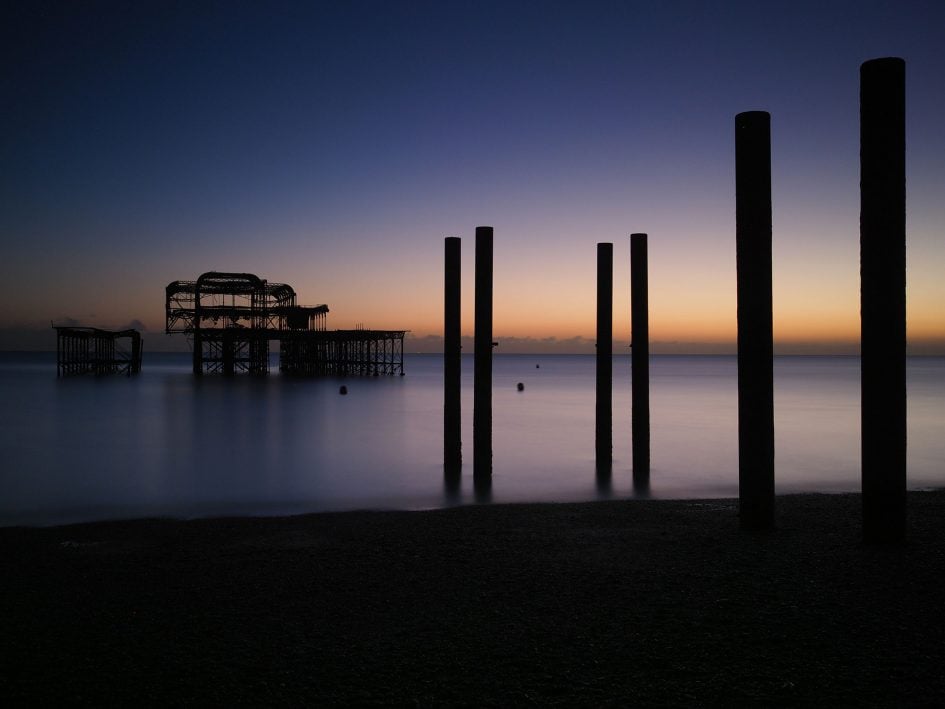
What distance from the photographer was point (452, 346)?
11453 mm

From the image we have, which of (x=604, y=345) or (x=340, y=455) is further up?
(x=604, y=345)

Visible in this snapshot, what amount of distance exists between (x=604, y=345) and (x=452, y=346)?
2532mm

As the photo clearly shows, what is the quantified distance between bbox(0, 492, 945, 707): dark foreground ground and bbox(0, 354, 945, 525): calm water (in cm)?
481

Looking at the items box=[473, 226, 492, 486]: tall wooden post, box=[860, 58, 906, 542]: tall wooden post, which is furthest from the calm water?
box=[860, 58, 906, 542]: tall wooden post

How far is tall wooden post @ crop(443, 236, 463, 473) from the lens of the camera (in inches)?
435

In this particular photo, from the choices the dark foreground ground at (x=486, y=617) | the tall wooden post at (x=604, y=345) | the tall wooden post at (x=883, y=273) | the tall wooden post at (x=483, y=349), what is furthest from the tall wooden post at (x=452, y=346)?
the tall wooden post at (x=883, y=273)

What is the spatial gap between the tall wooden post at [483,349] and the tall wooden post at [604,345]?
6.02 ft

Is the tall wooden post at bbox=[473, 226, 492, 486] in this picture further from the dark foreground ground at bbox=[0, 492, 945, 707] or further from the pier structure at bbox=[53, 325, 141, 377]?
the pier structure at bbox=[53, 325, 141, 377]

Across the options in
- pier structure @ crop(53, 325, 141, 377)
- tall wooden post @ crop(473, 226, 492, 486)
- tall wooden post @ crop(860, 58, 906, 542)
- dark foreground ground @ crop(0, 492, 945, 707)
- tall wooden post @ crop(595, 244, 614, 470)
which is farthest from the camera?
pier structure @ crop(53, 325, 141, 377)

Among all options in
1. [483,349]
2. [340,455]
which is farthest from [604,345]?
[340,455]

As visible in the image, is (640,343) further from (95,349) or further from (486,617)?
(95,349)

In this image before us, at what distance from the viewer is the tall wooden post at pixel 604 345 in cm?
1137

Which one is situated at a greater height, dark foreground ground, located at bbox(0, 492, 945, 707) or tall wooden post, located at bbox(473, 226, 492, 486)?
tall wooden post, located at bbox(473, 226, 492, 486)

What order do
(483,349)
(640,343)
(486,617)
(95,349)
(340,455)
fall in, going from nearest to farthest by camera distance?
(486,617) → (483,349) → (640,343) → (340,455) → (95,349)
